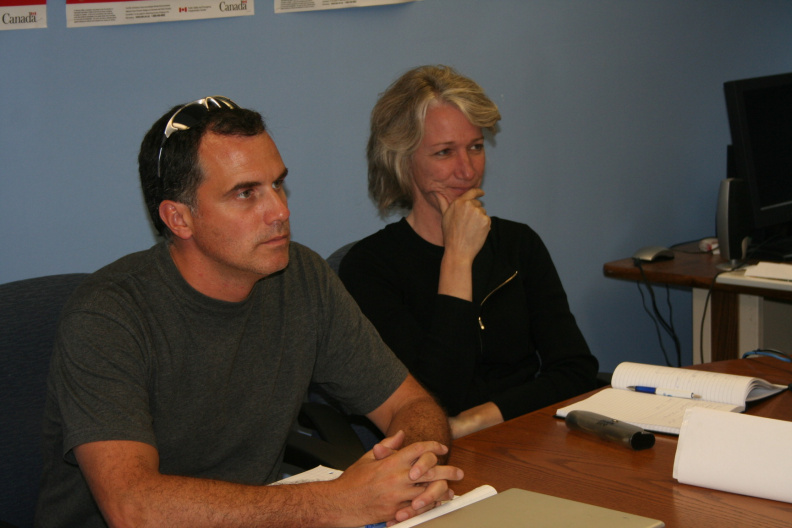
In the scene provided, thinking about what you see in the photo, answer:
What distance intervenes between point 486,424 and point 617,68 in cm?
178

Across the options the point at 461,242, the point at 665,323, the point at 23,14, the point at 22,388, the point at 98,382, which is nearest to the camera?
the point at 98,382

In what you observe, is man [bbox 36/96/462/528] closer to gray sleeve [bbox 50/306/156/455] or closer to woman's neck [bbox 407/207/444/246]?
gray sleeve [bbox 50/306/156/455]

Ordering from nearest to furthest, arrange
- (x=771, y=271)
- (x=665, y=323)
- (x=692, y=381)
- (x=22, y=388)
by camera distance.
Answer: (x=22, y=388), (x=692, y=381), (x=771, y=271), (x=665, y=323)

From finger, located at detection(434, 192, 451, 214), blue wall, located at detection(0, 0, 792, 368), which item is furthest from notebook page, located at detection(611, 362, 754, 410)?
blue wall, located at detection(0, 0, 792, 368)

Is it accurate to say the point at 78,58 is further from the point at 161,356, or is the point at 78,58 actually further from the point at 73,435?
the point at 73,435

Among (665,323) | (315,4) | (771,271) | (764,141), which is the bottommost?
(665,323)

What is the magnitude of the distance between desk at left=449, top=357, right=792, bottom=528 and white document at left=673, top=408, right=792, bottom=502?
2cm

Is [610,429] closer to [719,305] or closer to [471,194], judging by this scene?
[471,194]

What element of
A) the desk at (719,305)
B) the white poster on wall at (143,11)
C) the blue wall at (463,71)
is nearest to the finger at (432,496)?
the blue wall at (463,71)

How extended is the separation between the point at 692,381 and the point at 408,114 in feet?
3.06

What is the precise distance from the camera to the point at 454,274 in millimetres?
1813

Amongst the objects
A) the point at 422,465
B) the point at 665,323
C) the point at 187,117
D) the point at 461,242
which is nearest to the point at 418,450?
the point at 422,465

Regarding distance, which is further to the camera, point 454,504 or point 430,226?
Result: point 430,226

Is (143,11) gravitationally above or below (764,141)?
above
